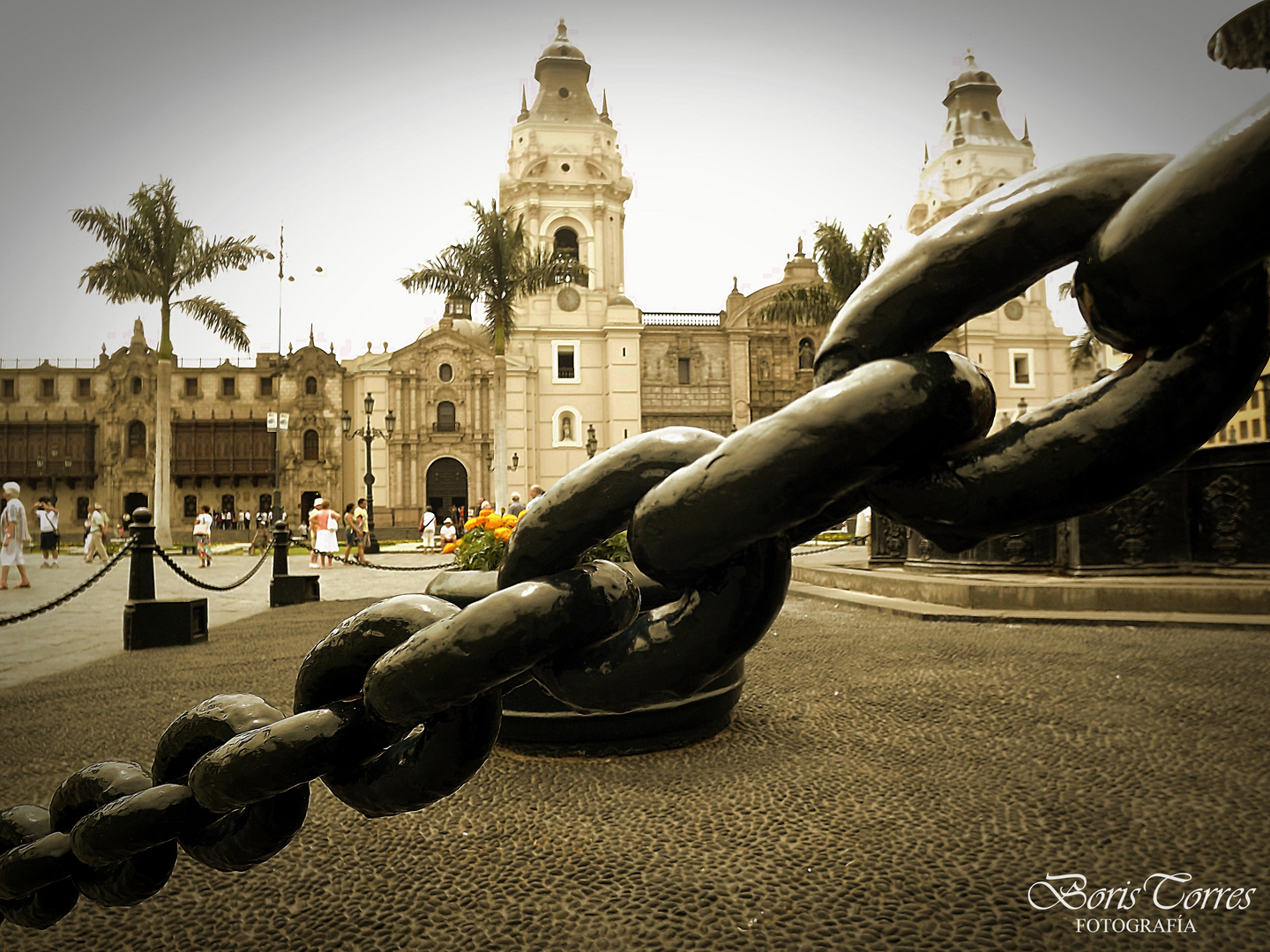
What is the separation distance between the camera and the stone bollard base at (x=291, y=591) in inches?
396

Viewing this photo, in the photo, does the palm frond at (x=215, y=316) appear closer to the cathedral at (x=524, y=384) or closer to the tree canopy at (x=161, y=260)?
the tree canopy at (x=161, y=260)

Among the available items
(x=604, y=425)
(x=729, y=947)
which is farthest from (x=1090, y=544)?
(x=604, y=425)

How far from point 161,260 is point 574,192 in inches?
866

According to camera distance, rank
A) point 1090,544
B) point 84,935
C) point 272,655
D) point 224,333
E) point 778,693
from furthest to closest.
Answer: point 224,333 < point 1090,544 < point 272,655 < point 778,693 < point 84,935

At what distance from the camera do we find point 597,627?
54 cm

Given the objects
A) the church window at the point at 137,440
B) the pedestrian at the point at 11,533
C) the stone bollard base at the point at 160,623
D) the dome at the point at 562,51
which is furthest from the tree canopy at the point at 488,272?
the church window at the point at 137,440

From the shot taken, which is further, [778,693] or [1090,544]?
[1090,544]

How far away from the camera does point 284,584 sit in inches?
400

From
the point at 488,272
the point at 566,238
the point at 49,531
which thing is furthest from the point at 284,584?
the point at 566,238

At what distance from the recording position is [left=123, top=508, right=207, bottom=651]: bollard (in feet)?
21.9

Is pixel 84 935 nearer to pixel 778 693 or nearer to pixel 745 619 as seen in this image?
pixel 745 619

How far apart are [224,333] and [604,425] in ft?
60.4

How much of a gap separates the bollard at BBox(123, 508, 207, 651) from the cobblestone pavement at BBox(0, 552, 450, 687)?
214mm

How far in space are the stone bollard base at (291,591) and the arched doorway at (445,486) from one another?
3015cm
